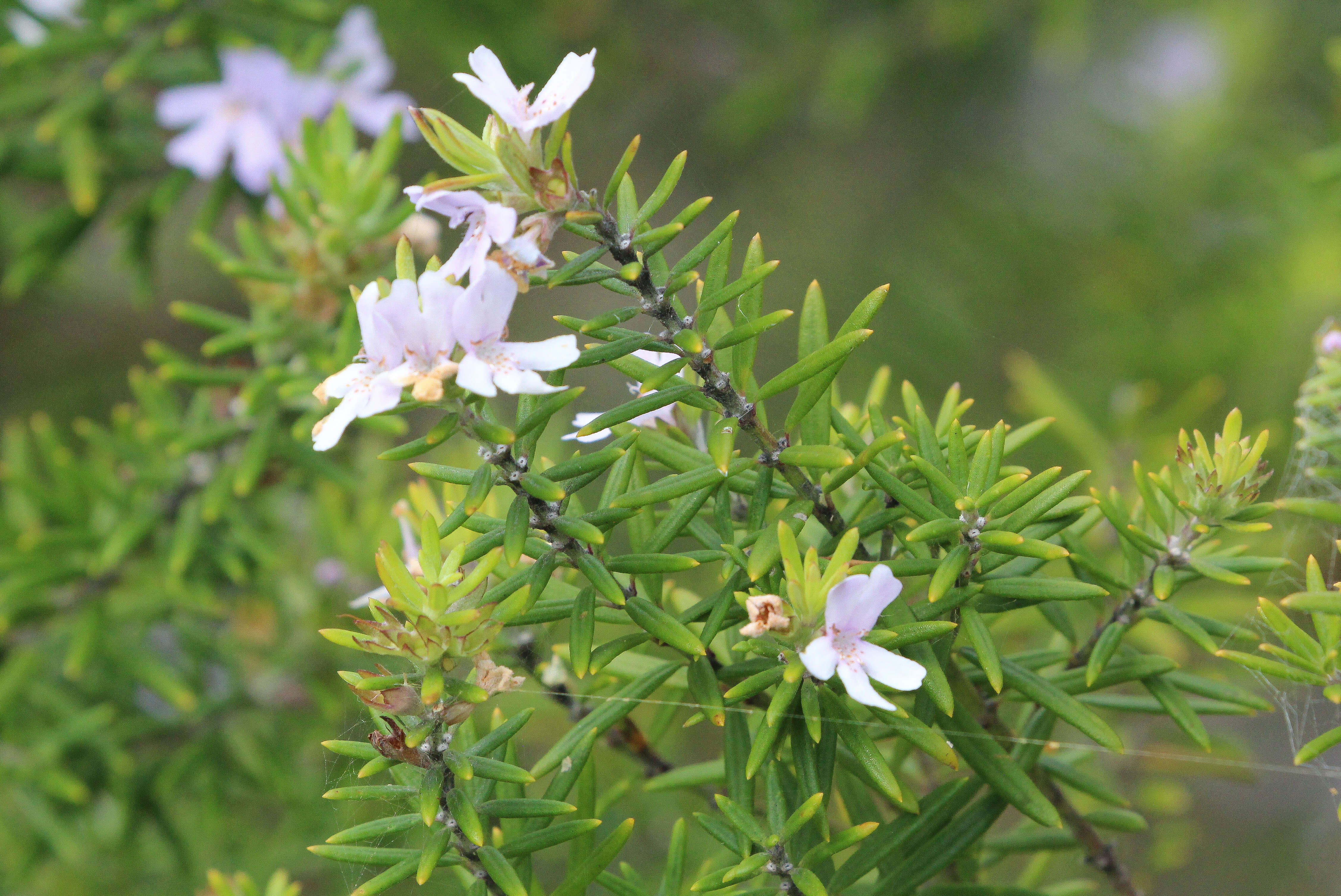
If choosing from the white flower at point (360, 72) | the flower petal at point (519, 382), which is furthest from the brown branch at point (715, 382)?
the white flower at point (360, 72)

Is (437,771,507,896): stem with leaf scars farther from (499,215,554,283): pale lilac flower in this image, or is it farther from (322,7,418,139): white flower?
(322,7,418,139): white flower

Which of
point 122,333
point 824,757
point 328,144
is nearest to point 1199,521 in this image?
point 824,757

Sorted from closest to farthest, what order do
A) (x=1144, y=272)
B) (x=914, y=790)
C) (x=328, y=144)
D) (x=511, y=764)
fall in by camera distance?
1. (x=511, y=764)
2. (x=914, y=790)
3. (x=328, y=144)
4. (x=1144, y=272)

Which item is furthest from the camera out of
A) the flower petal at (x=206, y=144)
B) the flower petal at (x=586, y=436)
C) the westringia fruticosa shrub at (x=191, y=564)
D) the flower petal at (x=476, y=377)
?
the flower petal at (x=206, y=144)

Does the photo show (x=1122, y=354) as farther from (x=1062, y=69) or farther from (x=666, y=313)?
(x=666, y=313)

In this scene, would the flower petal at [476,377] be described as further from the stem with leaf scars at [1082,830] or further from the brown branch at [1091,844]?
the brown branch at [1091,844]

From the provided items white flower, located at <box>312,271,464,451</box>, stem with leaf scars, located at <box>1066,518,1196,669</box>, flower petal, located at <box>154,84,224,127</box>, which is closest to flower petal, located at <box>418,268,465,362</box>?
white flower, located at <box>312,271,464,451</box>
